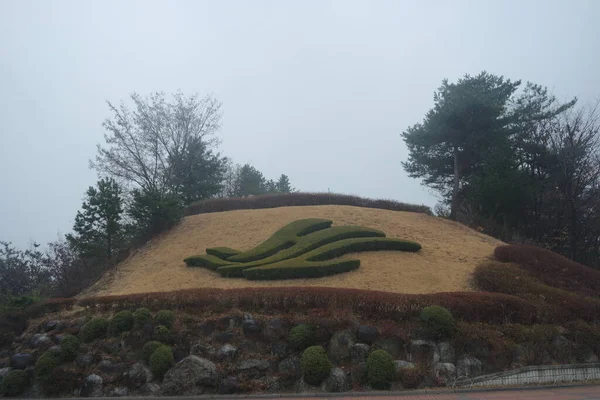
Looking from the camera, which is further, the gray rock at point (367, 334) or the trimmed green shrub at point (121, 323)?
the trimmed green shrub at point (121, 323)

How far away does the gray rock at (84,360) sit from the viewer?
10.3 m

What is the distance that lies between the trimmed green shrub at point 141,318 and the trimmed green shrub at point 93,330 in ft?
2.64

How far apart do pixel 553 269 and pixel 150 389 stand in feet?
41.0

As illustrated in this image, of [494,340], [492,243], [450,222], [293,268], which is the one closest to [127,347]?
[293,268]

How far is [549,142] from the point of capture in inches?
966

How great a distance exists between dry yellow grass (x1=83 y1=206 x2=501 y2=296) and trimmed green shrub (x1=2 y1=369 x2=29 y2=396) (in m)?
4.13

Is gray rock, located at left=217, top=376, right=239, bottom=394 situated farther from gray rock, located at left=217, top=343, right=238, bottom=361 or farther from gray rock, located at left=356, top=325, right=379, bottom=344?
gray rock, located at left=356, top=325, right=379, bottom=344

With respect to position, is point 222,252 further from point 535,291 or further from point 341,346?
point 535,291

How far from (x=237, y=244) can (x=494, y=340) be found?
33.0ft

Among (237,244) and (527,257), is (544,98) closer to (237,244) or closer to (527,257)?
(527,257)

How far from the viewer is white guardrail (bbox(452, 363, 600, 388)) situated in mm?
9195

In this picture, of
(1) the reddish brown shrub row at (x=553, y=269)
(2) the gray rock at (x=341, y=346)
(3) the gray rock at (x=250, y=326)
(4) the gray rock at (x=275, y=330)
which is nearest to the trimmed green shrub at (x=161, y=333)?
(3) the gray rock at (x=250, y=326)

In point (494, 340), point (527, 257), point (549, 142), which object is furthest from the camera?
point (549, 142)

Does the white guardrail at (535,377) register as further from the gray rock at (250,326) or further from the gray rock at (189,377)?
the gray rock at (189,377)
